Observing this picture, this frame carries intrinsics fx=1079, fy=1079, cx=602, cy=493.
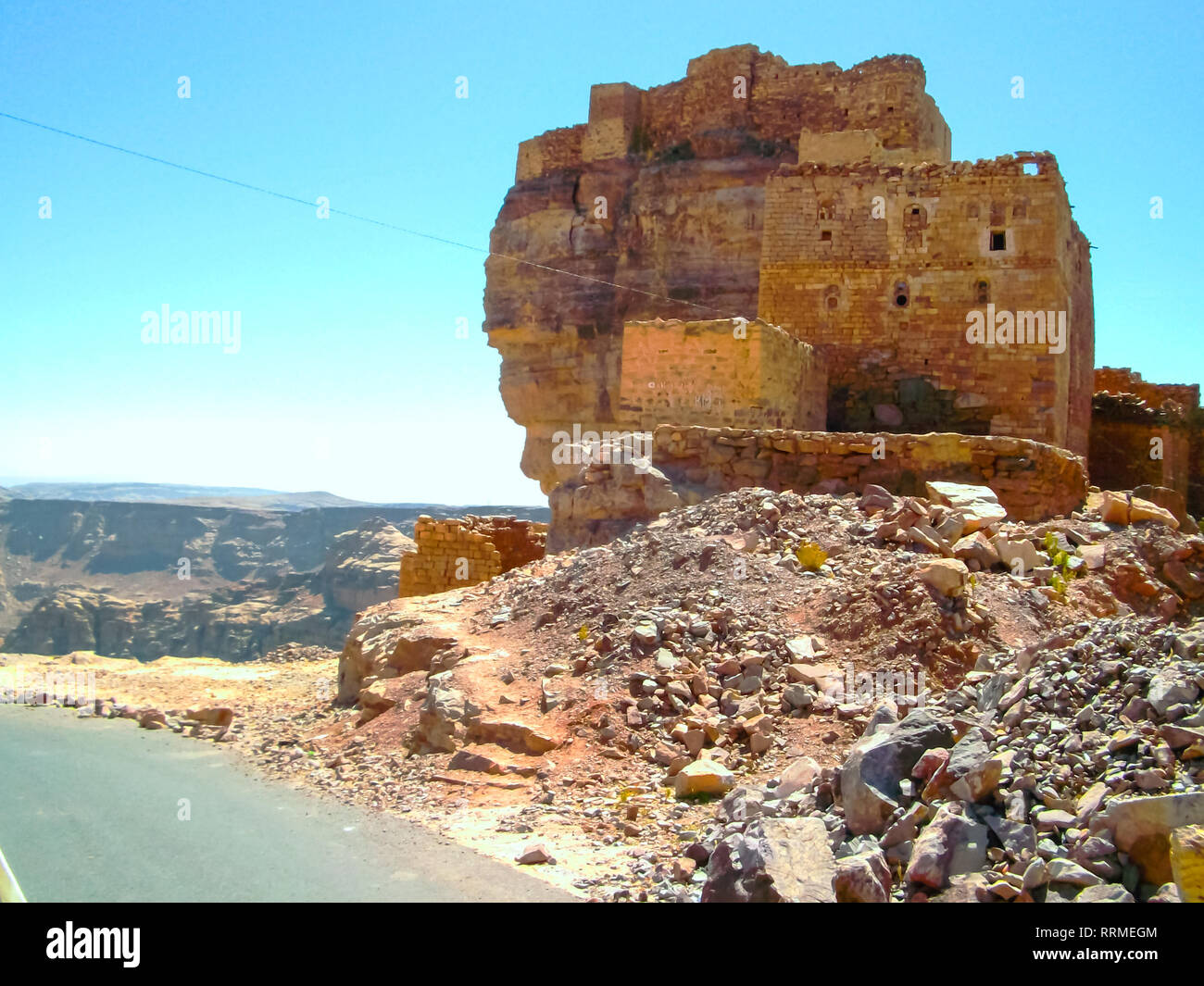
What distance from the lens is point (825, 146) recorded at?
18.4 metres

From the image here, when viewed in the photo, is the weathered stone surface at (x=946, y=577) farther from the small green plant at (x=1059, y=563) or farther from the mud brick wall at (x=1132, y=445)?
the mud brick wall at (x=1132, y=445)

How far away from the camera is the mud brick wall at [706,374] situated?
12.7 meters

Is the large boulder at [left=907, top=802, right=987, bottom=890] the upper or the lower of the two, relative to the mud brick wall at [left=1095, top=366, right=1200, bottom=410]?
lower

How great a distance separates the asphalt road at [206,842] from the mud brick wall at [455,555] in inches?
289

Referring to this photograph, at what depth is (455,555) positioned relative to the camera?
1495cm

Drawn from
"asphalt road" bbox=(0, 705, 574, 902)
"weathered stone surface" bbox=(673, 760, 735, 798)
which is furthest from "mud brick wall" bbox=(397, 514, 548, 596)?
"weathered stone surface" bbox=(673, 760, 735, 798)

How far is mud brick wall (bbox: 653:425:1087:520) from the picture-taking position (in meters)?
10.6

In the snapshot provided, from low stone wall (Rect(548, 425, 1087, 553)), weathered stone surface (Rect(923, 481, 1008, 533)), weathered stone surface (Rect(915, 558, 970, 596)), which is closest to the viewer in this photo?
weathered stone surface (Rect(915, 558, 970, 596))

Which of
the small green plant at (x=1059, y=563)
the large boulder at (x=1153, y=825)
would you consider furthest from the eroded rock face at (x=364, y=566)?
the large boulder at (x=1153, y=825)

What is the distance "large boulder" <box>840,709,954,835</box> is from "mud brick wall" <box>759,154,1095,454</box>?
10946 millimetres

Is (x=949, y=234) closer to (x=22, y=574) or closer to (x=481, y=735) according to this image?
(x=481, y=735)

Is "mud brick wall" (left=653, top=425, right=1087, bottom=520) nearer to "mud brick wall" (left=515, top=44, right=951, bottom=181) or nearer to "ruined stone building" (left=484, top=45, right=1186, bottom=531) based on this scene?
"ruined stone building" (left=484, top=45, right=1186, bottom=531)

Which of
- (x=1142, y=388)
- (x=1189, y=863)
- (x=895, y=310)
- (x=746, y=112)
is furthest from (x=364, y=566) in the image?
(x=1189, y=863)
